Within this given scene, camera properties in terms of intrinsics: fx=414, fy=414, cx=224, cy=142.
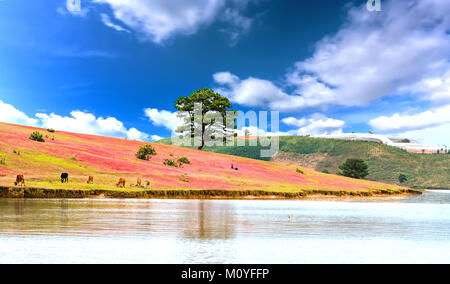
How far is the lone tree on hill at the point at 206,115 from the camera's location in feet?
378

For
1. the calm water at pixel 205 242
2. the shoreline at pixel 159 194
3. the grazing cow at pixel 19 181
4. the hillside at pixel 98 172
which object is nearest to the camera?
the calm water at pixel 205 242

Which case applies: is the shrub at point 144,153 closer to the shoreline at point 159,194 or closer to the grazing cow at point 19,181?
the shoreline at point 159,194

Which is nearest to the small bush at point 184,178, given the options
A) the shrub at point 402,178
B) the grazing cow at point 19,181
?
the grazing cow at point 19,181

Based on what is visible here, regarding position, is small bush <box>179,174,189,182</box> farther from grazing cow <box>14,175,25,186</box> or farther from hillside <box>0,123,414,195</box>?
grazing cow <box>14,175,25,186</box>

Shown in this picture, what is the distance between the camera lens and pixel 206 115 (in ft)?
376

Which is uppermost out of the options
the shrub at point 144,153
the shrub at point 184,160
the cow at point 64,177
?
the shrub at point 144,153

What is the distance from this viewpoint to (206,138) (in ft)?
379

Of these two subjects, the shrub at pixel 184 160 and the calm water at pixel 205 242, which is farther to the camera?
the shrub at pixel 184 160

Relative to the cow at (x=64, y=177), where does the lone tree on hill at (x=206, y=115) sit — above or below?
above

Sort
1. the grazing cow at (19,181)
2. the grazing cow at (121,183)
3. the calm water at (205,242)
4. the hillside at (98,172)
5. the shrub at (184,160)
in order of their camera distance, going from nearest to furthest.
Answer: the calm water at (205,242), the grazing cow at (19,181), the hillside at (98,172), the grazing cow at (121,183), the shrub at (184,160)

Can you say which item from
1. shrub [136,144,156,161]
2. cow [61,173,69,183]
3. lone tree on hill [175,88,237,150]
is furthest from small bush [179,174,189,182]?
lone tree on hill [175,88,237,150]

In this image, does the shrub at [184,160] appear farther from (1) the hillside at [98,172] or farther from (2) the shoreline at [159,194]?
(2) the shoreline at [159,194]
